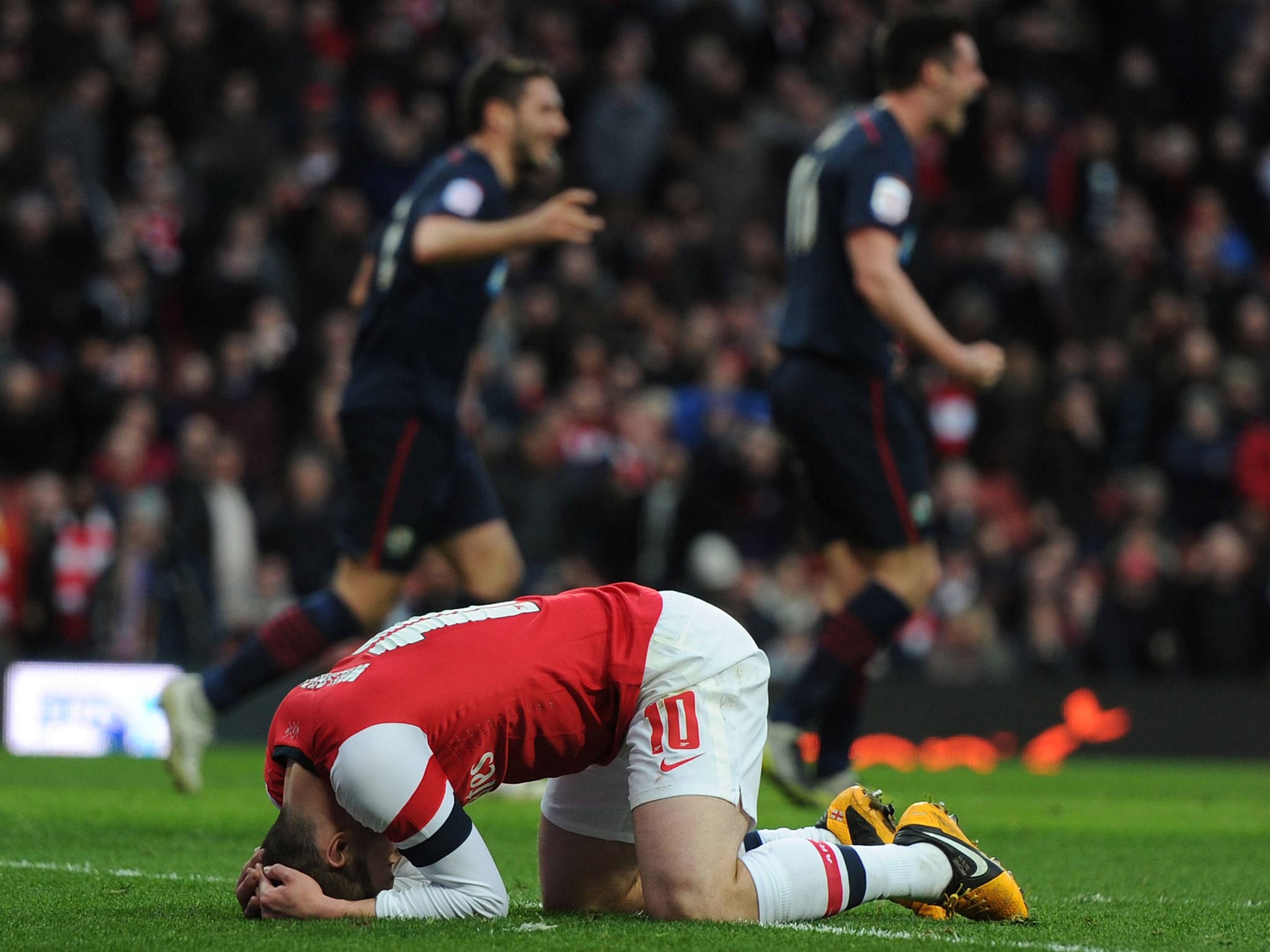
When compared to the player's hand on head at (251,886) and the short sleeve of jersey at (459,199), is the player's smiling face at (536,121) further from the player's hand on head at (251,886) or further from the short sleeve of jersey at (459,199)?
the player's hand on head at (251,886)

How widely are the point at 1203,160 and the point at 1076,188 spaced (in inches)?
59.7

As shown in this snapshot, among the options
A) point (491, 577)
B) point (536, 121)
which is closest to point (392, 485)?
point (491, 577)

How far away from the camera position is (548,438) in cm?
1292

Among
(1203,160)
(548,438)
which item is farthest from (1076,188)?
(548,438)

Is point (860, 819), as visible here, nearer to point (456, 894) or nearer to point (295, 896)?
point (456, 894)

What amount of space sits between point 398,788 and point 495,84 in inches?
175

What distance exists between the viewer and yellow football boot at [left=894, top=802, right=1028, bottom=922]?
4340 mm

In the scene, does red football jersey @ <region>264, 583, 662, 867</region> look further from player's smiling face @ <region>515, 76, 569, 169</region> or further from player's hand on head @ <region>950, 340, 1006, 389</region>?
player's smiling face @ <region>515, 76, 569, 169</region>

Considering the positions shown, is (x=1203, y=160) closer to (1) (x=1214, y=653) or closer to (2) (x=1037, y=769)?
(1) (x=1214, y=653)

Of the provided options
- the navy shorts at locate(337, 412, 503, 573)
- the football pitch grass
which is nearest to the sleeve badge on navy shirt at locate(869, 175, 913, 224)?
the navy shorts at locate(337, 412, 503, 573)

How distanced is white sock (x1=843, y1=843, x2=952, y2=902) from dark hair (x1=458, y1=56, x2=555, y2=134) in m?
4.23

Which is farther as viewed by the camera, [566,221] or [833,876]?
[566,221]

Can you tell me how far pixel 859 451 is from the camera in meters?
6.98

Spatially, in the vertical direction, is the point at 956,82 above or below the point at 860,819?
above
